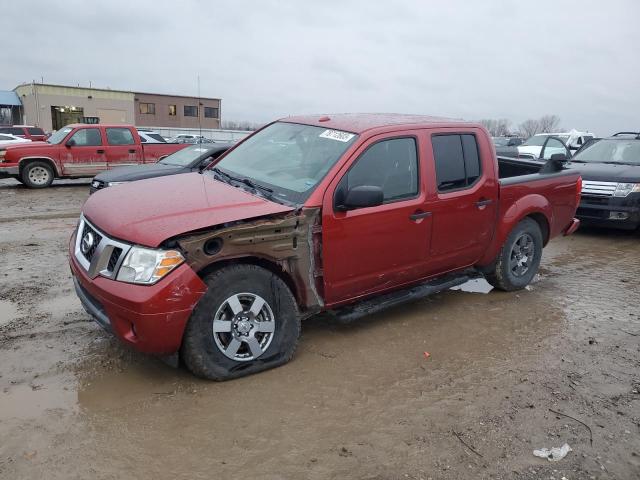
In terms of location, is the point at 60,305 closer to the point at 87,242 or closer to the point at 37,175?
the point at 87,242

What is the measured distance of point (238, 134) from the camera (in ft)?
151

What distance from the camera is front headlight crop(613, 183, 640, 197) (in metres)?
8.07

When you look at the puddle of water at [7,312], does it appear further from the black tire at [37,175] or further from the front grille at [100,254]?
the black tire at [37,175]

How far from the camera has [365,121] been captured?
14.3 ft

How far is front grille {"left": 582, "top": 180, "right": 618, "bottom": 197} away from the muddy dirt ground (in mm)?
3814

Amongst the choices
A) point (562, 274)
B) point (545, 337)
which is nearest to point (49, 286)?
point (545, 337)

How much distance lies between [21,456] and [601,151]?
1034 cm

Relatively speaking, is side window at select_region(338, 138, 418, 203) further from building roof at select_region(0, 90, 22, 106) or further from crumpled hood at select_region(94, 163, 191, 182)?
building roof at select_region(0, 90, 22, 106)

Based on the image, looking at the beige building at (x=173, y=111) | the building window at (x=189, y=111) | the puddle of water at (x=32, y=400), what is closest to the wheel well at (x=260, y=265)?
the puddle of water at (x=32, y=400)

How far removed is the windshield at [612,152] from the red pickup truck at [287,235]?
5.38 metres

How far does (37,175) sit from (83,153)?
129 centimetres

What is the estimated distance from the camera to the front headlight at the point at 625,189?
8.07 metres

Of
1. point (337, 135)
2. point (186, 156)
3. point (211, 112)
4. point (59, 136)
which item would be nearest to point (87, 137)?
point (59, 136)

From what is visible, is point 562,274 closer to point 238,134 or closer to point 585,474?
point 585,474
